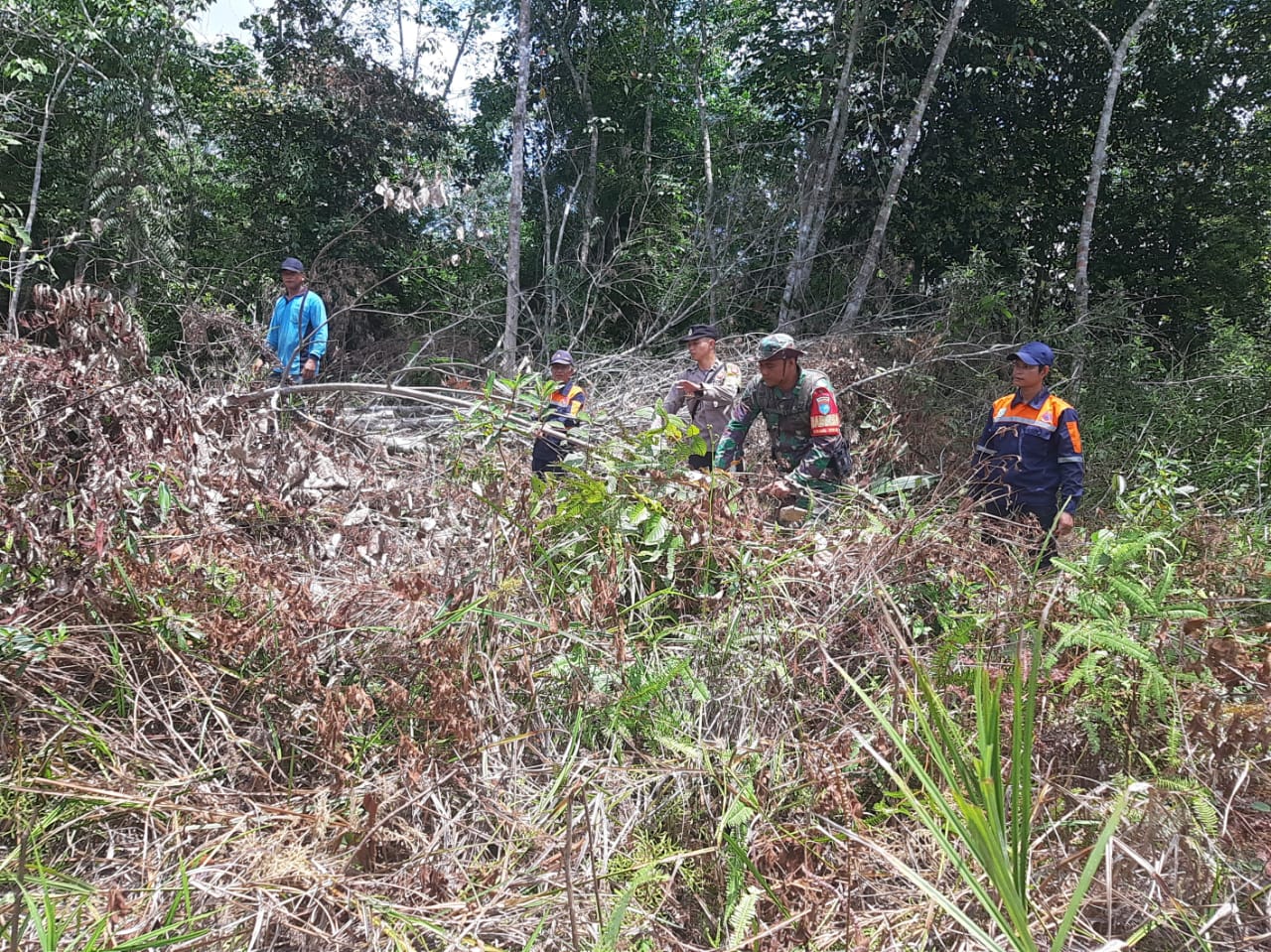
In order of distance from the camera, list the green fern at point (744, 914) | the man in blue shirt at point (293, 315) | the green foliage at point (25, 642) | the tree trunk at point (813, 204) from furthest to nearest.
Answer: the tree trunk at point (813, 204)
the man in blue shirt at point (293, 315)
the green foliage at point (25, 642)
the green fern at point (744, 914)

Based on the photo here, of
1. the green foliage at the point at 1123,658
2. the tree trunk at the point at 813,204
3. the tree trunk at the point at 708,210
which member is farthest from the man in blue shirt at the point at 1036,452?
the tree trunk at the point at 708,210

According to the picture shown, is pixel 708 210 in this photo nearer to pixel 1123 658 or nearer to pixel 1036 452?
pixel 1036 452

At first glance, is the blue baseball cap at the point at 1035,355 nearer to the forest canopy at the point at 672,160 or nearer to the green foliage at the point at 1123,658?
the green foliage at the point at 1123,658

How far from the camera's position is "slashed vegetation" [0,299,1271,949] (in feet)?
5.13

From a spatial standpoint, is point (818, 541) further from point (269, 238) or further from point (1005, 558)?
point (269, 238)

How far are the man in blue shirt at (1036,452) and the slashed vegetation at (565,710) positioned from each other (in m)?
0.89

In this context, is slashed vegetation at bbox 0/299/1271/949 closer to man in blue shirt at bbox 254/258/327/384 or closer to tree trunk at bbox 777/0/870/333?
man in blue shirt at bbox 254/258/327/384

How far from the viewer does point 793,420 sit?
367 cm

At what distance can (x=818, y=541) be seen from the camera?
2.52 meters

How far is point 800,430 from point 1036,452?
3.94 feet

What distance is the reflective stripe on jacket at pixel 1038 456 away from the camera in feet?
11.5

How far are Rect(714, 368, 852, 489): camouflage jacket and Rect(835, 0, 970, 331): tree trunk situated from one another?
4806 mm

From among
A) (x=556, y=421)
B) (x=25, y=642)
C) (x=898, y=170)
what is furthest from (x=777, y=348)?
(x=898, y=170)

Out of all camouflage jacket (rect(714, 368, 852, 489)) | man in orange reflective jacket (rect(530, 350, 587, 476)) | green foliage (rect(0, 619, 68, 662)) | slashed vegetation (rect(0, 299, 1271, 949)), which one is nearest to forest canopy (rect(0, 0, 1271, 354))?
man in orange reflective jacket (rect(530, 350, 587, 476))
